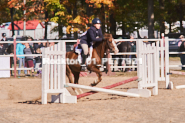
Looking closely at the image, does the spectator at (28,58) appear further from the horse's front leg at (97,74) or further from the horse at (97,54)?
the horse's front leg at (97,74)

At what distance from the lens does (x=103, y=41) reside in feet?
35.6

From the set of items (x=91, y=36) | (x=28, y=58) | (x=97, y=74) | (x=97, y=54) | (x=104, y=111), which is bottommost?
(x=104, y=111)

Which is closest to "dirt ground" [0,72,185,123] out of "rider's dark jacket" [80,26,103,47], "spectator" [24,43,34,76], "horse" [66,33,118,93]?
"horse" [66,33,118,93]

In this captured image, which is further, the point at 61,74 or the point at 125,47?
the point at 125,47

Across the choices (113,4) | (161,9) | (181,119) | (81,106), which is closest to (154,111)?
(181,119)

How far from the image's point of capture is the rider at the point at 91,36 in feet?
34.1

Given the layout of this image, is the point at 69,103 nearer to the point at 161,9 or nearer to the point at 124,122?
the point at 124,122

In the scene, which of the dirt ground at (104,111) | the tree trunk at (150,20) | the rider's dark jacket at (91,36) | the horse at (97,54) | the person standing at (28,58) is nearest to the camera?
the dirt ground at (104,111)

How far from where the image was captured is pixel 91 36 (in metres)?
10.4

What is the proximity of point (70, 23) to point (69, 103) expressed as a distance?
18307mm

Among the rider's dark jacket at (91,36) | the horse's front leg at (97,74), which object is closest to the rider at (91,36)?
the rider's dark jacket at (91,36)

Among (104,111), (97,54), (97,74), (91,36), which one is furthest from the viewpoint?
(97,54)

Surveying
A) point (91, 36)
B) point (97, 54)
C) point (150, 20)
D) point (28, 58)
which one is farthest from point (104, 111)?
point (150, 20)

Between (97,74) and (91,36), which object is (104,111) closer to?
(97,74)
